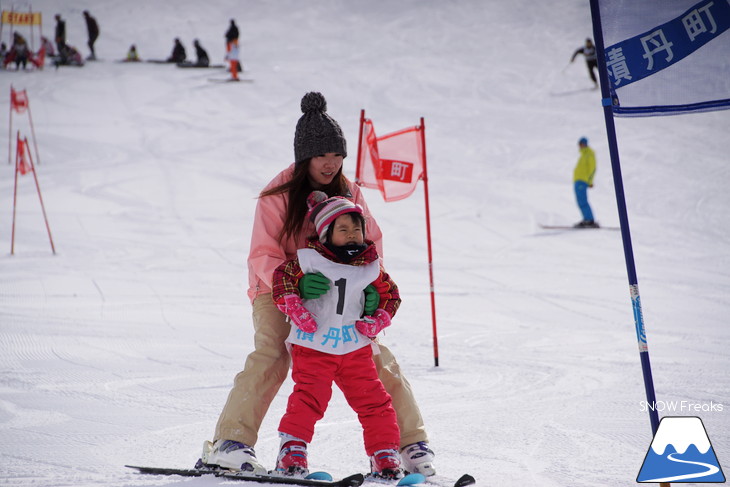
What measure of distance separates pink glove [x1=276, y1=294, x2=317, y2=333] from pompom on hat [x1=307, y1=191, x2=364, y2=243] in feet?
1.06

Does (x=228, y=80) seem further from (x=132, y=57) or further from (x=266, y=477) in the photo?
(x=266, y=477)

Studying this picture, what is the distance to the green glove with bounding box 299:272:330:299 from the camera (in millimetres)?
3172

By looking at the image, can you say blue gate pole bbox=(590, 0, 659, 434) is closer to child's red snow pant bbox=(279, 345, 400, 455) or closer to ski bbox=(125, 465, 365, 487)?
child's red snow pant bbox=(279, 345, 400, 455)

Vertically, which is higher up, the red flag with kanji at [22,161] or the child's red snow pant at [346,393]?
the red flag with kanji at [22,161]

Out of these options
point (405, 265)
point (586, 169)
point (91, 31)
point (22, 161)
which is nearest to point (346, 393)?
point (405, 265)

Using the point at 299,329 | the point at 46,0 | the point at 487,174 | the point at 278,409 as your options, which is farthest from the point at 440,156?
the point at 46,0

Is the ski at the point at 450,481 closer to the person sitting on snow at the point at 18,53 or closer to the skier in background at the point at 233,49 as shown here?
the skier in background at the point at 233,49

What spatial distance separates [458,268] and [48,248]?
603cm

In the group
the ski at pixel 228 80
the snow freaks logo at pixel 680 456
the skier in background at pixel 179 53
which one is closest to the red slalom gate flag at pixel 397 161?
the snow freaks logo at pixel 680 456

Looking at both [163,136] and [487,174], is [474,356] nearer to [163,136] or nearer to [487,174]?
[487,174]

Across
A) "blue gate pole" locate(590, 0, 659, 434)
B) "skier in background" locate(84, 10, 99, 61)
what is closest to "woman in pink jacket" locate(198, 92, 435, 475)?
"blue gate pole" locate(590, 0, 659, 434)

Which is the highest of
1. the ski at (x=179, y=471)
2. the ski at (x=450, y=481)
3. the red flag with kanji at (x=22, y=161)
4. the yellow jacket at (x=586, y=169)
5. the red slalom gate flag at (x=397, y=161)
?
the red flag with kanji at (x=22, y=161)

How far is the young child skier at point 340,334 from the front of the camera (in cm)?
317

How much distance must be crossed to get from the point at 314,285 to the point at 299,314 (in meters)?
0.14
